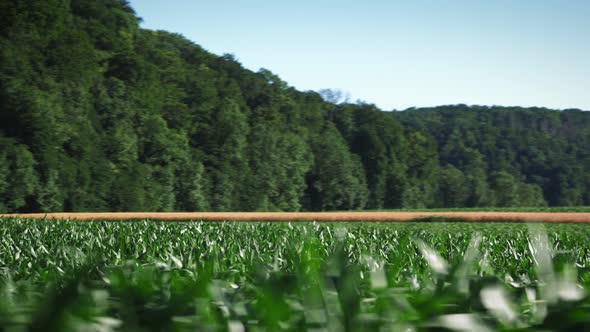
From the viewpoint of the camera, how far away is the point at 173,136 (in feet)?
163

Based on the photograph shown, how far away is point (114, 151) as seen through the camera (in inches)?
1726

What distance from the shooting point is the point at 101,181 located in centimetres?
4166

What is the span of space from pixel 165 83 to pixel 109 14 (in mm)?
7651

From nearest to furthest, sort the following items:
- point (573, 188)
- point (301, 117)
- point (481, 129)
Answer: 1. point (301, 117)
2. point (573, 188)
3. point (481, 129)

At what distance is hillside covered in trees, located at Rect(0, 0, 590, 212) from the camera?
3725 cm

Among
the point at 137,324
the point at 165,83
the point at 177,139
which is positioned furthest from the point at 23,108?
the point at 137,324

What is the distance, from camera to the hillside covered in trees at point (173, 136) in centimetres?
3725

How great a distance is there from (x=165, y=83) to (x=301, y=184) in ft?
60.4

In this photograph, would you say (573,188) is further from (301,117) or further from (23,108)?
(23,108)

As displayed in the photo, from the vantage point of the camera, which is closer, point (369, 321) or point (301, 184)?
point (369, 321)

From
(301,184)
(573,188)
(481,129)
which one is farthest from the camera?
(481,129)

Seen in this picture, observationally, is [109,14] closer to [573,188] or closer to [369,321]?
[369,321]

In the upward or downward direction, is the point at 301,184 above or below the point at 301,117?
below

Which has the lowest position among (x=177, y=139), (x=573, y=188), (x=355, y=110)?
A: (x=573, y=188)
